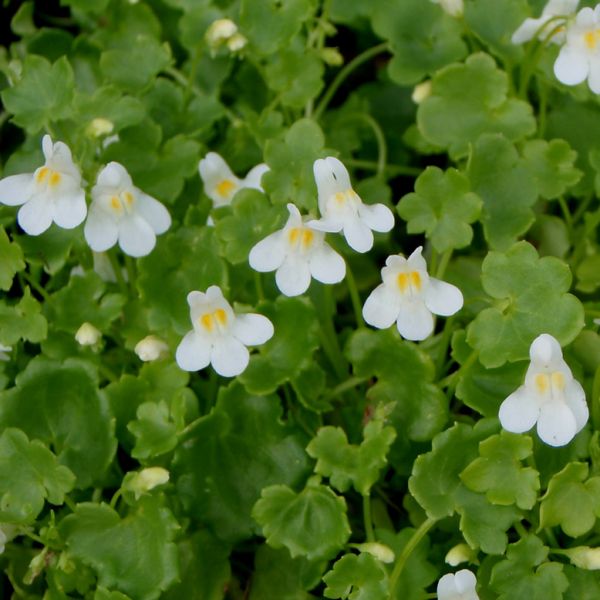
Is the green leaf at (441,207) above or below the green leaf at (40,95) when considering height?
below

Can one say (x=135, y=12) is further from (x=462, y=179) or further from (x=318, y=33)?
(x=462, y=179)

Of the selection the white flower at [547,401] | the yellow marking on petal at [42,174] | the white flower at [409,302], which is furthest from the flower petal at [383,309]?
the yellow marking on petal at [42,174]

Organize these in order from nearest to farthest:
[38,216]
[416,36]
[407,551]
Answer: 1. [407,551]
2. [38,216]
3. [416,36]

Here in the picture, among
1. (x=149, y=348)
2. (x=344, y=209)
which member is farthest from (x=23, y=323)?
(x=344, y=209)

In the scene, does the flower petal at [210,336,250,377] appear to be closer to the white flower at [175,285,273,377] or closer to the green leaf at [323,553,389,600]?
the white flower at [175,285,273,377]

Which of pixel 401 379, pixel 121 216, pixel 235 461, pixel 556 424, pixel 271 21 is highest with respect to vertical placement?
pixel 271 21

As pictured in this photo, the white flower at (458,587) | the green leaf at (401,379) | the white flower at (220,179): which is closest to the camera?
the white flower at (458,587)

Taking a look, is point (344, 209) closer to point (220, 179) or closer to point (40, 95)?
point (220, 179)

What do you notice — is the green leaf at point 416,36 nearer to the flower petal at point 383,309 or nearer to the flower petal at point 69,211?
the flower petal at point 383,309

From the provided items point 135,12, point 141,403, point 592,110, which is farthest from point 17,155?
point 592,110
